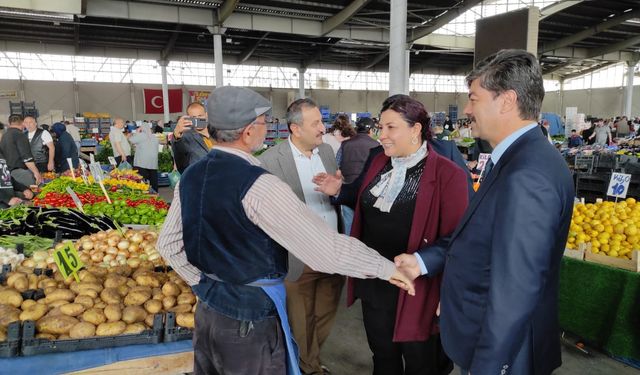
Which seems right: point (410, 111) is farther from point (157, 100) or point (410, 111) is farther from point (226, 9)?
point (157, 100)

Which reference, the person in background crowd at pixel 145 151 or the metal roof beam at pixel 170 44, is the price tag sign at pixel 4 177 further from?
the metal roof beam at pixel 170 44

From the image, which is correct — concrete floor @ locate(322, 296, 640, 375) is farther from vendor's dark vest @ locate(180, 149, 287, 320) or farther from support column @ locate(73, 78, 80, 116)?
support column @ locate(73, 78, 80, 116)

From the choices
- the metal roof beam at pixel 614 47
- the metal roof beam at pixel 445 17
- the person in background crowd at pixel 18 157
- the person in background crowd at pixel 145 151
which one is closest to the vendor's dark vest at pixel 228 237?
the person in background crowd at pixel 18 157

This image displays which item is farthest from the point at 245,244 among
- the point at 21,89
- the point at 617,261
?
the point at 21,89

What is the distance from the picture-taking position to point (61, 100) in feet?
77.9

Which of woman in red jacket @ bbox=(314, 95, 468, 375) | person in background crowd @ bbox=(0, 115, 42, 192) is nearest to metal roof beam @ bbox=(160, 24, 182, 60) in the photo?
person in background crowd @ bbox=(0, 115, 42, 192)

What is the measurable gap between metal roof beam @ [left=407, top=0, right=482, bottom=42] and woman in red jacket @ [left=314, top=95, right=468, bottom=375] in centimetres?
1361

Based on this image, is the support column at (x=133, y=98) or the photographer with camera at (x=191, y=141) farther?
the support column at (x=133, y=98)

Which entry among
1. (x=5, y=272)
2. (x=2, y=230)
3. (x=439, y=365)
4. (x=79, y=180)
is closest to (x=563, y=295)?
(x=439, y=365)

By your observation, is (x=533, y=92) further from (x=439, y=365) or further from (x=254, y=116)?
(x=439, y=365)

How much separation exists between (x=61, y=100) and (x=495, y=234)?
27.2 meters

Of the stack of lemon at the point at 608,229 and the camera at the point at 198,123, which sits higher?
the camera at the point at 198,123

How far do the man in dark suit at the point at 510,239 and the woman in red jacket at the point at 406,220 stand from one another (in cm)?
46

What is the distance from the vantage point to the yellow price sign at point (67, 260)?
2.12m
